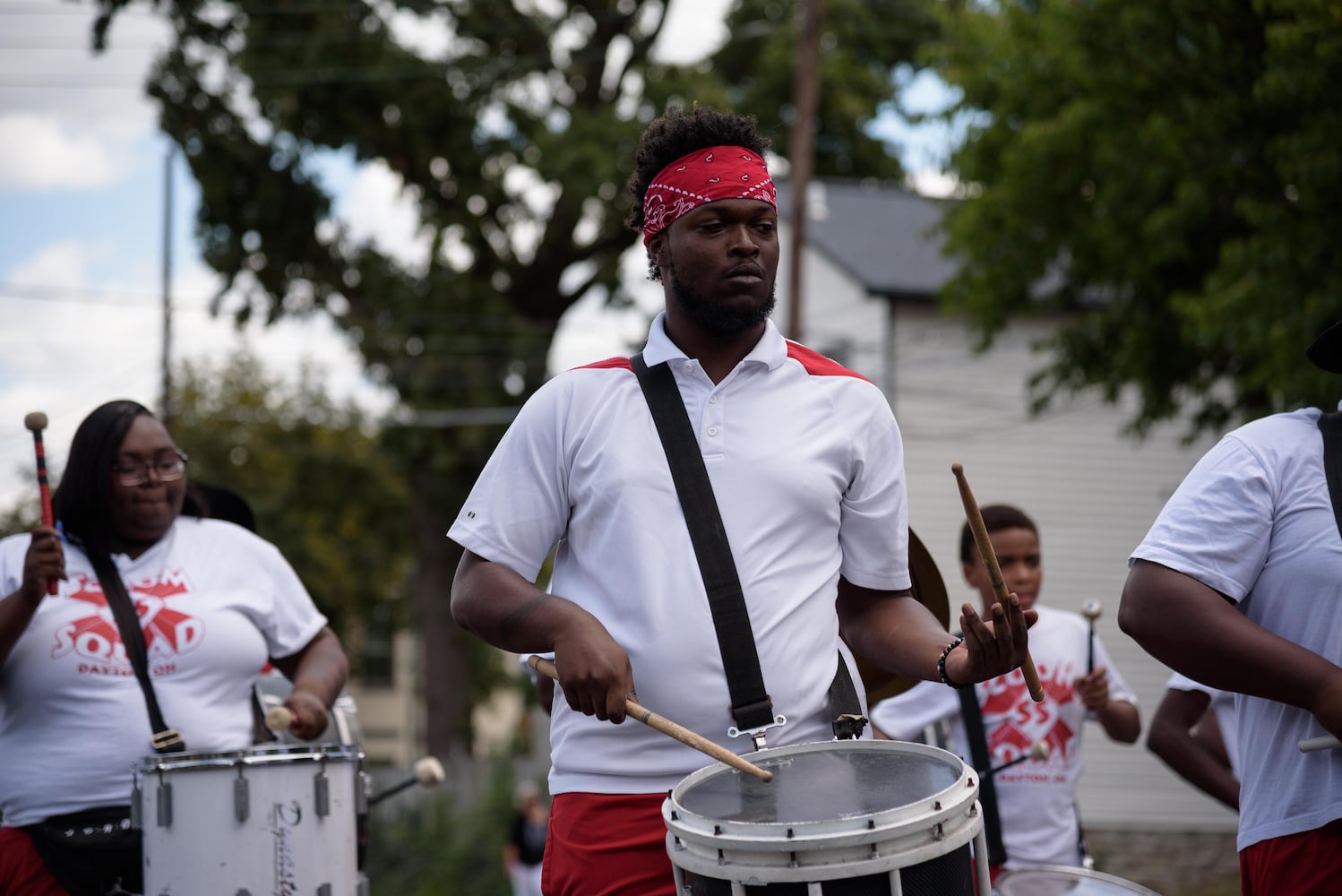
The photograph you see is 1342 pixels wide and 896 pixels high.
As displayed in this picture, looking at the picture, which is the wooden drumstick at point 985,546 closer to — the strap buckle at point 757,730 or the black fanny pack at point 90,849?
the strap buckle at point 757,730

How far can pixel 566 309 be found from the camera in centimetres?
2712

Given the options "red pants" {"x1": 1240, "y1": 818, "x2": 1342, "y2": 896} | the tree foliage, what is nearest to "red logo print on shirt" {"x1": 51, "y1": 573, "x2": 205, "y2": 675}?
"red pants" {"x1": 1240, "y1": 818, "x2": 1342, "y2": 896}

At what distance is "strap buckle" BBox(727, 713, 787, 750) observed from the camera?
3.12 meters

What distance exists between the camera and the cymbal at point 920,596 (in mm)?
3701

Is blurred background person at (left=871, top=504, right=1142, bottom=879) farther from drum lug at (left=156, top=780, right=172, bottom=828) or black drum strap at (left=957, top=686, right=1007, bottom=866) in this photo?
drum lug at (left=156, top=780, right=172, bottom=828)

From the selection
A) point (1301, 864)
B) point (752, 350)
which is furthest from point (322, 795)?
point (1301, 864)

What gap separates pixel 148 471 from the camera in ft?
16.8

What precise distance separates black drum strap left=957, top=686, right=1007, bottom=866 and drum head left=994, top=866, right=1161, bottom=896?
55 cm

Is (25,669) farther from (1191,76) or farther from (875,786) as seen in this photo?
(1191,76)

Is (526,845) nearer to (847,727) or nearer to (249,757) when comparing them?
(249,757)

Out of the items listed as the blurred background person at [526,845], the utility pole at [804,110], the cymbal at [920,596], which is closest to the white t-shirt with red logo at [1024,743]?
the cymbal at [920,596]

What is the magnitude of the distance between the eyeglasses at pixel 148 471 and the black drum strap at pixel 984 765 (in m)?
2.84

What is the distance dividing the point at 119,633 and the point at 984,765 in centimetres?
309

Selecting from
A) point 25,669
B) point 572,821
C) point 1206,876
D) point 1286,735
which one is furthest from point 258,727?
point 1206,876
